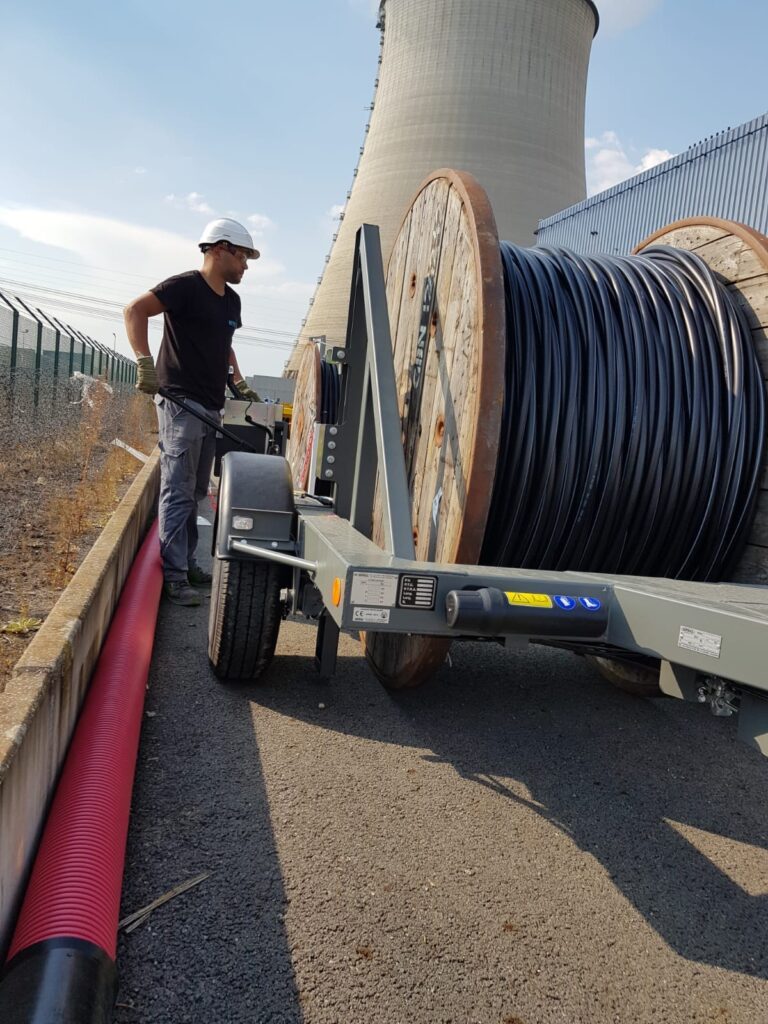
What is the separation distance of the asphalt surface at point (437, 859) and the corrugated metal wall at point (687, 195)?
39.9 ft

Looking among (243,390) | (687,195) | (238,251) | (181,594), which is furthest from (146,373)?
(687,195)

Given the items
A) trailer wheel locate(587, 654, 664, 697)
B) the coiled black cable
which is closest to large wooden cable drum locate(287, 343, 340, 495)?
trailer wheel locate(587, 654, 664, 697)

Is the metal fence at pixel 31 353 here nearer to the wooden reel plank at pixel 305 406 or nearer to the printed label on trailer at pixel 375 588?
the wooden reel plank at pixel 305 406

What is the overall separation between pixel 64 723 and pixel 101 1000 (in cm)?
109

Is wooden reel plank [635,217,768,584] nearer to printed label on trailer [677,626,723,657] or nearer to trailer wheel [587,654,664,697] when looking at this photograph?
trailer wheel [587,654,664,697]

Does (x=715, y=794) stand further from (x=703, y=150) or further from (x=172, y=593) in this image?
(x=703, y=150)

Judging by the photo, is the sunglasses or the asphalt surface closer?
the asphalt surface

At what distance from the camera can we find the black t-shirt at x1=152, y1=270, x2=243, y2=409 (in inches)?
176

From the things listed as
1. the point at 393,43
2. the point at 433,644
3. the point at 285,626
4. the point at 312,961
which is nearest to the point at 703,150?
the point at 393,43

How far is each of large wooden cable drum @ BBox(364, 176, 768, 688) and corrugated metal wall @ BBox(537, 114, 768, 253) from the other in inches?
438

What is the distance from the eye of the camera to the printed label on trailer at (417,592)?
191cm

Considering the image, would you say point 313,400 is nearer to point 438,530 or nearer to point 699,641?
point 438,530

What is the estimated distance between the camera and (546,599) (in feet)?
6.24

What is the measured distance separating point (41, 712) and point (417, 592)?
1.06m
